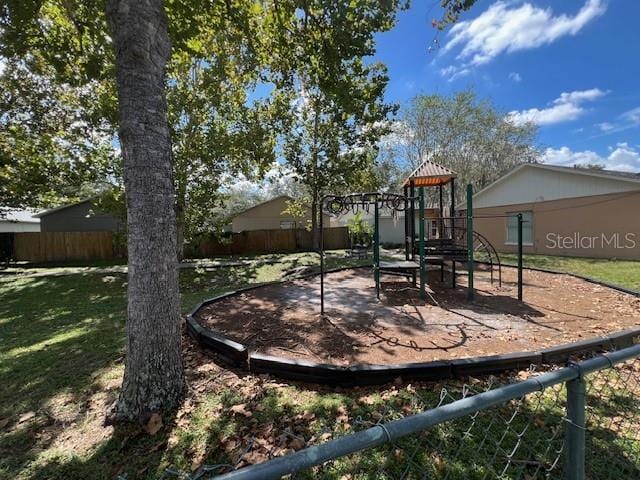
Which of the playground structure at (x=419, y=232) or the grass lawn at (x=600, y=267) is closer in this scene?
the playground structure at (x=419, y=232)

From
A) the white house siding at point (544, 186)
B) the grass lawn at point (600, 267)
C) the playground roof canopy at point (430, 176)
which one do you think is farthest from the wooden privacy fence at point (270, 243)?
the playground roof canopy at point (430, 176)

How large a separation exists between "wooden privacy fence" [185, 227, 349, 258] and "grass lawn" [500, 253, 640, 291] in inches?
494

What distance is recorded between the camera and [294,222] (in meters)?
25.3

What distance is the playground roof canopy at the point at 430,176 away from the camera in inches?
333

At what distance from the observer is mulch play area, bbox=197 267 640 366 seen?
3801mm

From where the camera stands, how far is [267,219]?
25484 millimetres

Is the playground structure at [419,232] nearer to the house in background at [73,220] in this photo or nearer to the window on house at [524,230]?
the window on house at [524,230]

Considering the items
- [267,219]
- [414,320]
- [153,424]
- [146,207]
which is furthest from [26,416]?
[267,219]

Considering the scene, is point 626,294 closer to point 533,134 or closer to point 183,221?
point 183,221

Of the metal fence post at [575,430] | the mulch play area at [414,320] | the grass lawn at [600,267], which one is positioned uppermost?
the metal fence post at [575,430]

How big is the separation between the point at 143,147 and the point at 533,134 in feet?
106

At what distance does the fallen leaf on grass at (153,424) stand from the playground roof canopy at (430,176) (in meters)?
7.69

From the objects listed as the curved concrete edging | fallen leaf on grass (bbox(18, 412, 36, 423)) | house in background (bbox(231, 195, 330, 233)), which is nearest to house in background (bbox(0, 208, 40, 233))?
house in background (bbox(231, 195, 330, 233))

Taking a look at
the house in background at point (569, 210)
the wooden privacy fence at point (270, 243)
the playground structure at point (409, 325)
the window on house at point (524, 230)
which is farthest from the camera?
the wooden privacy fence at point (270, 243)
